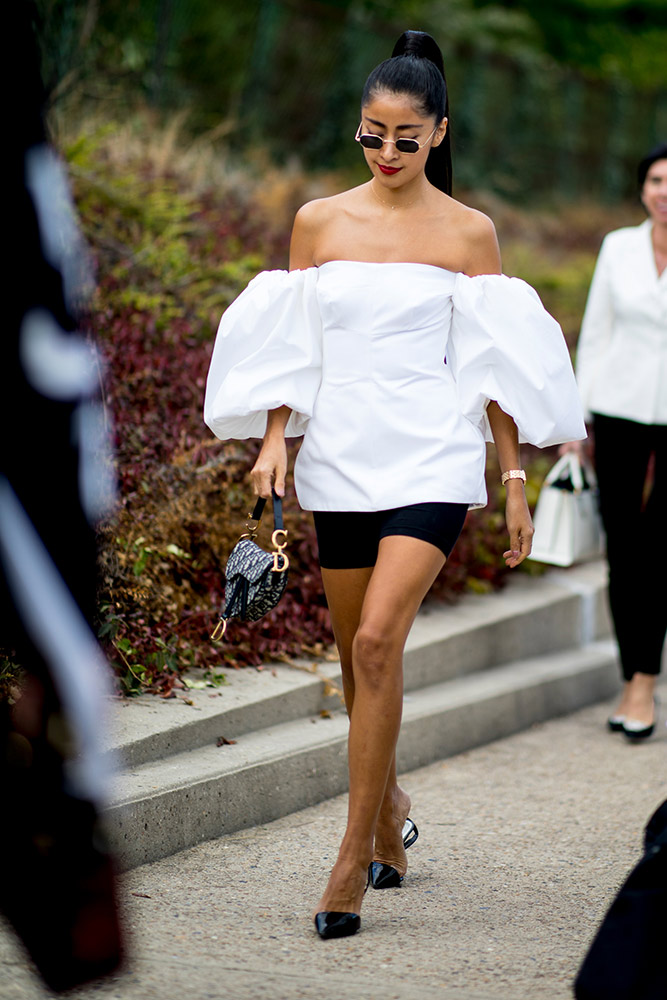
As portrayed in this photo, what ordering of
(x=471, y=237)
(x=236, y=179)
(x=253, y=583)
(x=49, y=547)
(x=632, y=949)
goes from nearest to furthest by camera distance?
(x=49, y=547) → (x=632, y=949) → (x=253, y=583) → (x=471, y=237) → (x=236, y=179)

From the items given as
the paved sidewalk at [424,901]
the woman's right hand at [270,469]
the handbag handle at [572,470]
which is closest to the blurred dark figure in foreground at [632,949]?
the paved sidewalk at [424,901]

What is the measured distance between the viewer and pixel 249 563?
344 cm

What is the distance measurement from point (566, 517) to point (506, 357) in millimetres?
2281

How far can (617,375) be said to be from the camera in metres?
5.83

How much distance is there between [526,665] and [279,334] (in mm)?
3240

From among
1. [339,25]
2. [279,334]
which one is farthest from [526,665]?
[339,25]

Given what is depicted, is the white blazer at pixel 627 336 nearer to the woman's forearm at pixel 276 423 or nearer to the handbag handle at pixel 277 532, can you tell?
the woman's forearm at pixel 276 423

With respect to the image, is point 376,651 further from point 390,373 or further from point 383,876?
point 383,876

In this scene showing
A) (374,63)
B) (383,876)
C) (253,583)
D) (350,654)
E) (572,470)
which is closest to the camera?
(253,583)

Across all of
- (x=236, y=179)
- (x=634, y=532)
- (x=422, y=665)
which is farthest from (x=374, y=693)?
(x=236, y=179)

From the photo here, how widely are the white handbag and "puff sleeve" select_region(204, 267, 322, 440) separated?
2375 millimetres

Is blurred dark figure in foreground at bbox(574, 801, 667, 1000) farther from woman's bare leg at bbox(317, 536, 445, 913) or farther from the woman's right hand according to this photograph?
the woman's right hand

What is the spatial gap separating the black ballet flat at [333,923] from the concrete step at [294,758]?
2.27 ft

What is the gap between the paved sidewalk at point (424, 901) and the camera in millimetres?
3205
